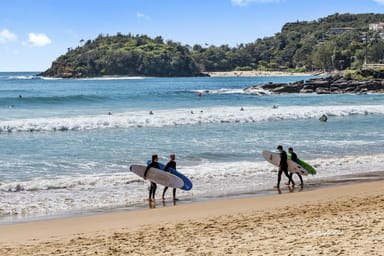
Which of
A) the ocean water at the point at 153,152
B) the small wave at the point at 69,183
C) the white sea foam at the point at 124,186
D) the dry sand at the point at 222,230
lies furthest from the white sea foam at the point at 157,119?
the dry sand at the point at 222,230

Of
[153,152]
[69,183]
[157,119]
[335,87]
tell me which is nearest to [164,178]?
[69,183]

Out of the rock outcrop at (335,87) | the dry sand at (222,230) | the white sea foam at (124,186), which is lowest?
the white sea foam at (124,186)

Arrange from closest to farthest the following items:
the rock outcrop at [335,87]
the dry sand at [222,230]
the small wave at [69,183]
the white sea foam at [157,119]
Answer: the dry sand at [222,230]
the small wave at [69,183]
the white sea foam at [157,119]
the rock outcrop at [335,87]

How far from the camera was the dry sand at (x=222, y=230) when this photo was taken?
30.6 ft

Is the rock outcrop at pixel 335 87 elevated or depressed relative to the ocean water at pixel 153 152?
elevated

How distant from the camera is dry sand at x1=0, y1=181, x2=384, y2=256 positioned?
934 cm

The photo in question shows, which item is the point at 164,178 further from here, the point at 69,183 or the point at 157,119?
the point at 157,119

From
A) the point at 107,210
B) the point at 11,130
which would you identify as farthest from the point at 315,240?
the point at 11,130

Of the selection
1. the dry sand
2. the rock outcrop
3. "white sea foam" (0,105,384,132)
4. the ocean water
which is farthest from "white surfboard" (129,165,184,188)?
the rock outcrop

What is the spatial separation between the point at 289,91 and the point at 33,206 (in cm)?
7087

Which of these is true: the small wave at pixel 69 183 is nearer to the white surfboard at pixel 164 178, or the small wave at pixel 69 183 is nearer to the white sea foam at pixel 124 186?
the white sea foam at pixel 124 186

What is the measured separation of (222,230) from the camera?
10969mm

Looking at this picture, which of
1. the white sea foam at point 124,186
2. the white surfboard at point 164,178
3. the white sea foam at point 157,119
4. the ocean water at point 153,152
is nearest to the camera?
the white sea foam at point 124,186

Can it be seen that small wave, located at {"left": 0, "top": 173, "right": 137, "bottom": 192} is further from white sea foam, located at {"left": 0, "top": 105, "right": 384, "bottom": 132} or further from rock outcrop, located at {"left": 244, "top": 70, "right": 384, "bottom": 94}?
rock outcrop, located at {"left": 244, "top": 70, "right": 384, "bottom": 94}
